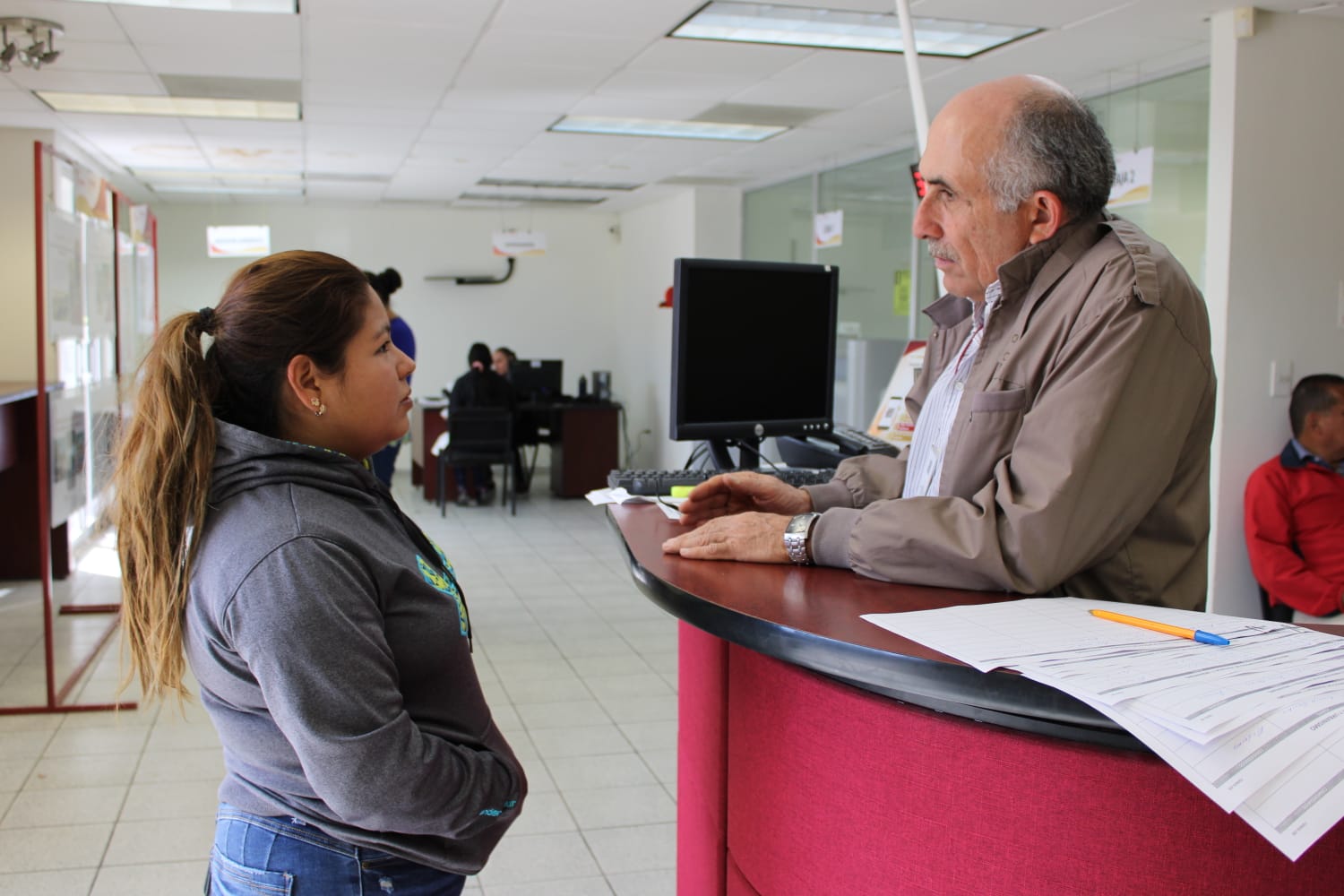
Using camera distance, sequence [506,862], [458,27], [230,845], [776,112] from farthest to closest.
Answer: [776,112]
[458,27]
[506,862]
[230,845]

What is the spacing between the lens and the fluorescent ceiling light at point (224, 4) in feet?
14.5

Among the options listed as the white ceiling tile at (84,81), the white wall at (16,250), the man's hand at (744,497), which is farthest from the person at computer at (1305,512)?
the white wall at (16,250)

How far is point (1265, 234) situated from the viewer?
4461mm

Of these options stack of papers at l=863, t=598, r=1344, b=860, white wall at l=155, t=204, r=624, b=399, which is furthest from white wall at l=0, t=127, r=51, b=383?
stack of papers at l=863, t=598, r=1344, b=860

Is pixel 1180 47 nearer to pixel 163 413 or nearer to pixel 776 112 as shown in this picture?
pixel 776 112

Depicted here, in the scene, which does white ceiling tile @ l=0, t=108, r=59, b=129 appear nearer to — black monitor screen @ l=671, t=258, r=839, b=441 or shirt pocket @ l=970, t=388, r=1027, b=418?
black monitor screen @ l=671, t=258, r=839, b=441

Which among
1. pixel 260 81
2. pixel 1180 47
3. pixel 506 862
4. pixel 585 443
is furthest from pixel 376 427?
pixel 585 443

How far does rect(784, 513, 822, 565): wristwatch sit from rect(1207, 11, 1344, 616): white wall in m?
3.56

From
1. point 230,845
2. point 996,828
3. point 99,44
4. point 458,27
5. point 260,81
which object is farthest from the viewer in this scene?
point 260,81

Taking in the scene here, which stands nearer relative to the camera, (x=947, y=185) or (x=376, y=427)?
(x=376, y=427)

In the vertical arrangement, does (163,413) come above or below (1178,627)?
above

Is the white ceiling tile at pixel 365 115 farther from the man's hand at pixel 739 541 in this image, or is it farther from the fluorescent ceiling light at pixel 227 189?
the man's hand at pixel 739 541

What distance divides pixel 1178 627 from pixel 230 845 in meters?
1.06

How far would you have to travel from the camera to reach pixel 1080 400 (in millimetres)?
1281
